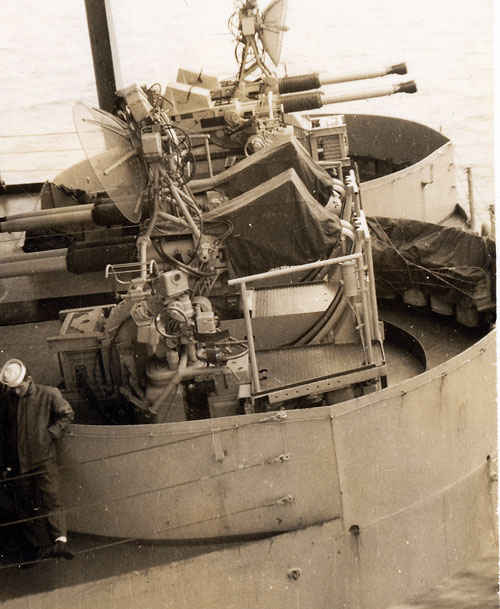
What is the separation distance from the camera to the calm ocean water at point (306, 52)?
2408 cm

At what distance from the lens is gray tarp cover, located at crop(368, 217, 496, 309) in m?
11.1

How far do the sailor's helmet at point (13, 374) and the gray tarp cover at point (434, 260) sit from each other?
4961 mm

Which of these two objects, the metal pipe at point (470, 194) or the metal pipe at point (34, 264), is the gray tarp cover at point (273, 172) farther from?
the metal pipe at point (470, 194)

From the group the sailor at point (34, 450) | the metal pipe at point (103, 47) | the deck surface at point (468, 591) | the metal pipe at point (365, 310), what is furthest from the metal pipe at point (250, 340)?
the metal pipe at point (103, 47)

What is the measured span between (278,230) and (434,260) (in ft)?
9.51

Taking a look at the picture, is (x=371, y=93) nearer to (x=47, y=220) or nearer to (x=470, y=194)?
(x=470, y=194)

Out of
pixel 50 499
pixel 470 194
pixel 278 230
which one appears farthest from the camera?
pixel 470 194

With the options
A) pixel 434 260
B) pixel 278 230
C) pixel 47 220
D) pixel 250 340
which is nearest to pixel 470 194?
pixel 434 260

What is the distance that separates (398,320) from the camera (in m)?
11.9

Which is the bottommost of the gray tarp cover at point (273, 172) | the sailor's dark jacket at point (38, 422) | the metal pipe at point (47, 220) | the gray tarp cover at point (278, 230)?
the sailor's dark jacket at point (38, 422)

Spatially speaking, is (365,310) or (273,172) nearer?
(365,310)

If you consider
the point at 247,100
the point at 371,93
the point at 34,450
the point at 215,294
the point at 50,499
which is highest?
the point at 247,100

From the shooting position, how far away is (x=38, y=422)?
8023 mm

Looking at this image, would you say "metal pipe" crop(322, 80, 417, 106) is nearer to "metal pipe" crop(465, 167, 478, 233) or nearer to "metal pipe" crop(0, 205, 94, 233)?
"metal pipe" crop(465, 167, 478, 233)
